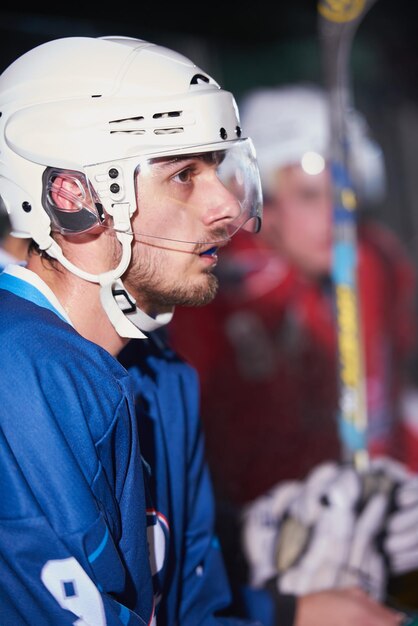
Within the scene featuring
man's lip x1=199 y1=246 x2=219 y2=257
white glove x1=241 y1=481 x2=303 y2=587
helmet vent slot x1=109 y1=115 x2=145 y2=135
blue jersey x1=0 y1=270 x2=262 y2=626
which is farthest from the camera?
white glove x1=241 y1=481 x2=303 y2=587

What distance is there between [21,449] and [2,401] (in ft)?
0.21

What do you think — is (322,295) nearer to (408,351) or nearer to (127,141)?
(408,351)

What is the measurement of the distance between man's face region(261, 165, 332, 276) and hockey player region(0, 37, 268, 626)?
153 centimetres

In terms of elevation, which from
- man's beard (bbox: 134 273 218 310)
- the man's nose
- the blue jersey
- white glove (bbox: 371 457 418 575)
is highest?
the man's nose

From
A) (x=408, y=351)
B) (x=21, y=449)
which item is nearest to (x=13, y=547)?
(x=21, y=449)

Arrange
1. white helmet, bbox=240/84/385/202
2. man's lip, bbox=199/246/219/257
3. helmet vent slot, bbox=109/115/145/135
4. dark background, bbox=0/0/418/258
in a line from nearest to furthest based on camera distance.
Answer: helmet vent slot, bbox=109/115/145/135, man's lip, bbox=199/246/219/257, dark background, bbox=0/0/418/258, white helmet, bbox=240/84/385/202

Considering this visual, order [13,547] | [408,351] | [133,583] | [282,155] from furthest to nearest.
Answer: [408,351], [282,155], [133,583], [13,547]

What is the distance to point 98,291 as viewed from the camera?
111cm

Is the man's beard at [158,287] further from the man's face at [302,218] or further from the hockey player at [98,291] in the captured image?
the man's face at [302,218]

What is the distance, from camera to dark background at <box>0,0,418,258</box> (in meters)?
2.25

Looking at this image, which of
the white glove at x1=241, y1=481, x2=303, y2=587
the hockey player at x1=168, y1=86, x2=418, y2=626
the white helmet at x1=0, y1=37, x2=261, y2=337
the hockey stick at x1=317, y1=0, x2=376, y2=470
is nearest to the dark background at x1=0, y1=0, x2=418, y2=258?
the hockey player at x1=168, y1=86, x2=418, y2=626

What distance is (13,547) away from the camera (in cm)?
90

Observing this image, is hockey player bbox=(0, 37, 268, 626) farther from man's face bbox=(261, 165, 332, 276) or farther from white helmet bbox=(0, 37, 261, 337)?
man's face bbox=(261, 165, 332, 276)

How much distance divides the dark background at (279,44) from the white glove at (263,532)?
1390 millimetres
